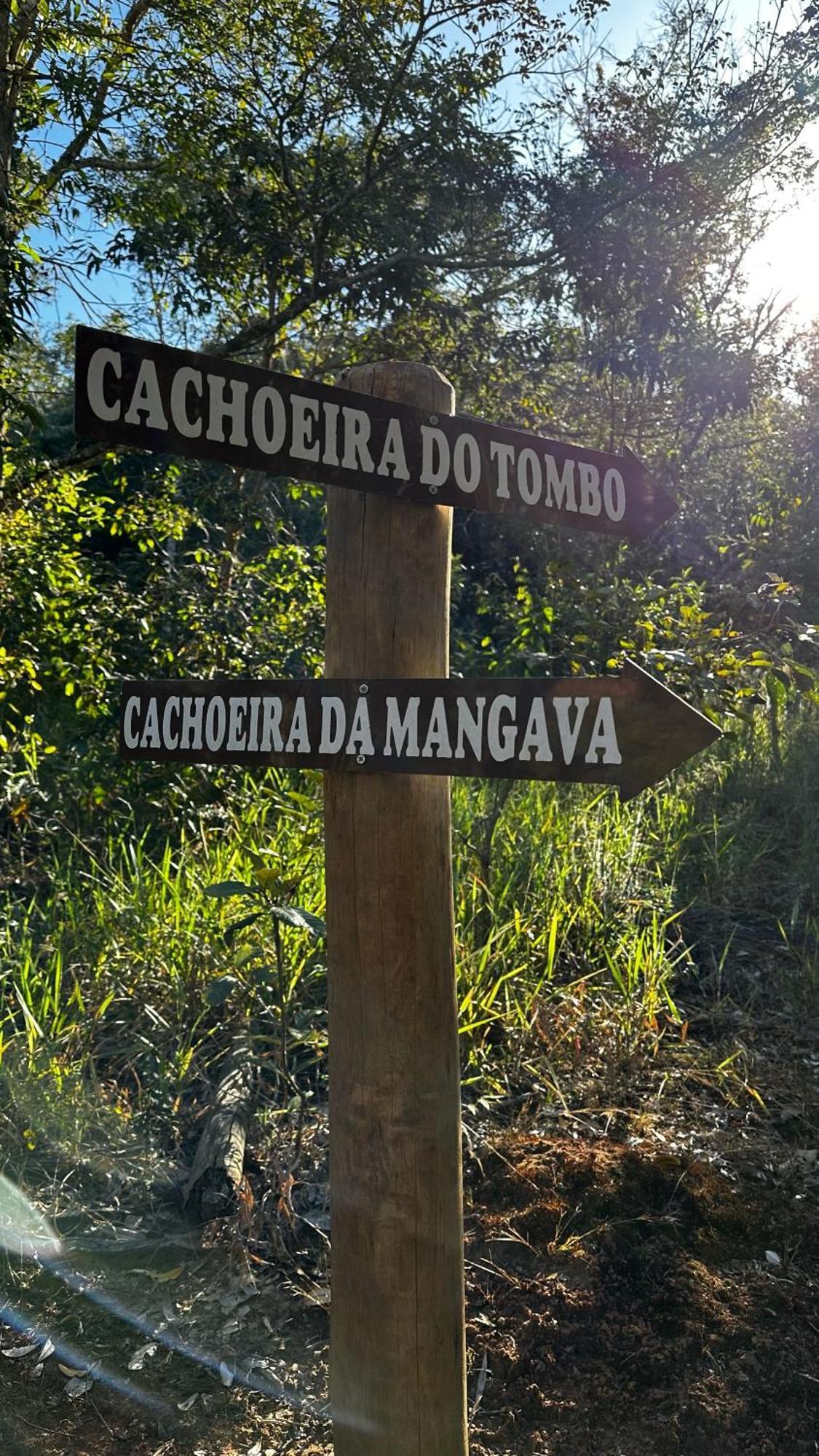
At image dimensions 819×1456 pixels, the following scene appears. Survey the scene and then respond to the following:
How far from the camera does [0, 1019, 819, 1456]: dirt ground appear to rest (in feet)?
7.70

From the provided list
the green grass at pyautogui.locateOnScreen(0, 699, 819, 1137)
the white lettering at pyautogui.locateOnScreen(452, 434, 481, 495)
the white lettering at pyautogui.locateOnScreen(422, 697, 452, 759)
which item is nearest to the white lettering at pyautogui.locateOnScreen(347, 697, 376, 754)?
the white lettering at pyautogui.locateOnScreen(422, 697, 452, 759)

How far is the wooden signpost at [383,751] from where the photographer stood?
1.73m

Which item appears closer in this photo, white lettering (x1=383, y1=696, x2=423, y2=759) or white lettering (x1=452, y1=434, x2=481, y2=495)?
white lettering (x1=383, y1=696, x2=423, y2=759)

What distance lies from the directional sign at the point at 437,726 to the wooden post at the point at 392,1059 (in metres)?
0.07

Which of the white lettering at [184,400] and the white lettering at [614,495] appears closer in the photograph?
the white lettering at [184,400]

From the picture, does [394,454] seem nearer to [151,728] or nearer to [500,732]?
[500,732]

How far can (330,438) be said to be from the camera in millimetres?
1798

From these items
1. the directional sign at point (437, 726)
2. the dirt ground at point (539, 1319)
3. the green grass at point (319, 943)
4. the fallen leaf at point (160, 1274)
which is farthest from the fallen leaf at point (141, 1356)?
the directional sign at point (437, 726)

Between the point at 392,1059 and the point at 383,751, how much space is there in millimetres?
509

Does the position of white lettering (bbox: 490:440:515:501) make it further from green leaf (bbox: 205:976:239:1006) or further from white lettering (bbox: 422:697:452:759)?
green leaf (bbox: 205:976:239:1006)

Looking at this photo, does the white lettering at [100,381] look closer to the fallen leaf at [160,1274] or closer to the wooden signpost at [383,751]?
the wooden signpost at [383,751]

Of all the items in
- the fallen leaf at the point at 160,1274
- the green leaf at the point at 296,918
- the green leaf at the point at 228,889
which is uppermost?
the green leaf at the point at 228,889

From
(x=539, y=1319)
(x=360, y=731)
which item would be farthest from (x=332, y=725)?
(x=539, y=1319)

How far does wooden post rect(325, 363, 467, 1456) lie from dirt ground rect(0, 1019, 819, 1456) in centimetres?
16
